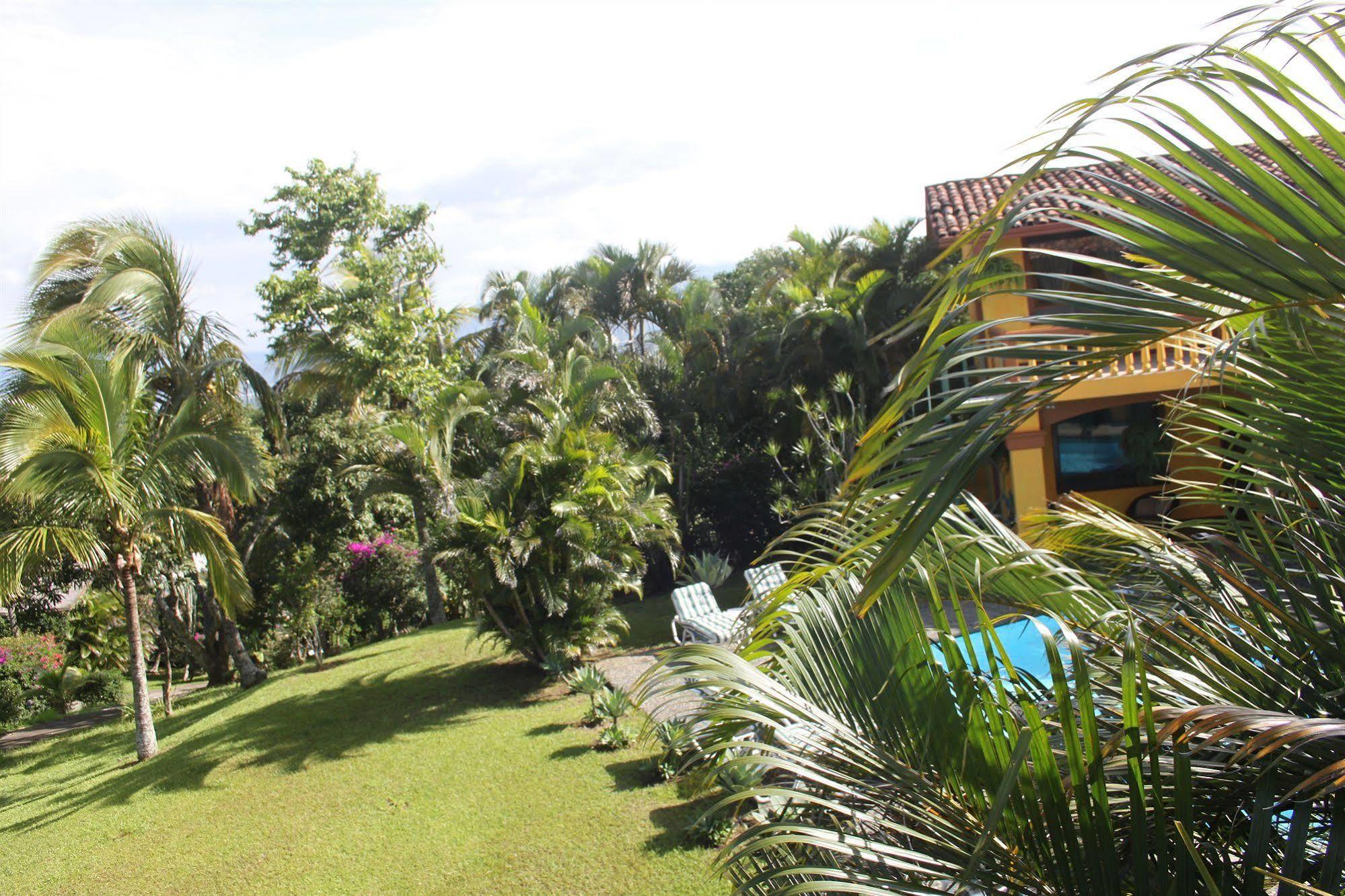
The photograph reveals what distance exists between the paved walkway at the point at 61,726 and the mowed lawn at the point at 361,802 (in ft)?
3.61

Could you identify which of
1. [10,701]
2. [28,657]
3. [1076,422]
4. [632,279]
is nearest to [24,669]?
[28,657]

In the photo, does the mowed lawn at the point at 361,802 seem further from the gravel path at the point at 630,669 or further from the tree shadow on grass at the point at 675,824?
the gravel path at the point at 630,669

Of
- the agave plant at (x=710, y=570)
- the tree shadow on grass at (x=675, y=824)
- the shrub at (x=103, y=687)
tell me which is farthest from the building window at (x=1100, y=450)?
the shrub at (x=103, y=687)

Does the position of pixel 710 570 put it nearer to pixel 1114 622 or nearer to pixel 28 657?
pixel 28 657

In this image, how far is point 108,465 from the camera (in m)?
9.12

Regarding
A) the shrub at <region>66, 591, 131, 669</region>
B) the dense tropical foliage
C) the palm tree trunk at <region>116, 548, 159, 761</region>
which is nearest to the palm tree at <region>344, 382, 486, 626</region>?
the dense tropical foliage

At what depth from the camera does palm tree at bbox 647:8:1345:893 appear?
1262 mm

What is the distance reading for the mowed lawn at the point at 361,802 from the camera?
6.48 metres

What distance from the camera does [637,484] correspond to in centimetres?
1387

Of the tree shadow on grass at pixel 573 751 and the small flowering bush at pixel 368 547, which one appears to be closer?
the tree shadow on grass at pixel 573 751

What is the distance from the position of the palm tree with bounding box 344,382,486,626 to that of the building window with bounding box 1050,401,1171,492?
34.7 ft

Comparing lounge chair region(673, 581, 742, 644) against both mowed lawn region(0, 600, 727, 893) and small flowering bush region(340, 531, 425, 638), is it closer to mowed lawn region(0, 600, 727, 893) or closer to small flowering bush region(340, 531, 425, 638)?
mowed lawn region(0, 600, 727, 893)


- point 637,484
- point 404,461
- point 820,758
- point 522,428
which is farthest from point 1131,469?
point 820,758

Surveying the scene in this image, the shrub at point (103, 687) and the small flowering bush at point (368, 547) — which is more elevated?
the small flowering bush at point (368, 547)
